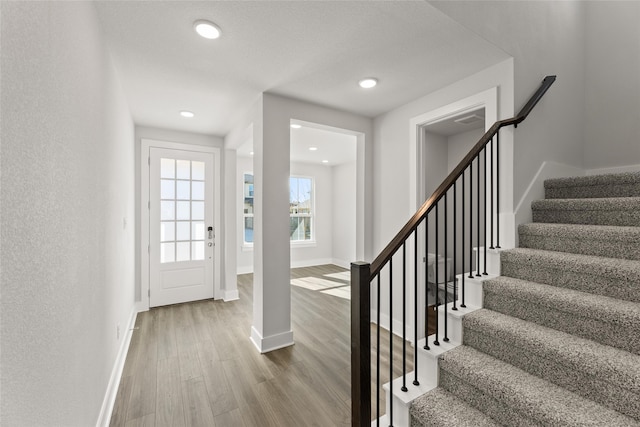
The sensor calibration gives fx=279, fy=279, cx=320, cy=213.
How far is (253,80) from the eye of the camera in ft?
8.24

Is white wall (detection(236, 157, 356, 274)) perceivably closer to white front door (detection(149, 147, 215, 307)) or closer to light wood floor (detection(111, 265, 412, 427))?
white front door (detection(149, 147, 215, 307))

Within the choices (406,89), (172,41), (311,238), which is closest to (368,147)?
(406,89)

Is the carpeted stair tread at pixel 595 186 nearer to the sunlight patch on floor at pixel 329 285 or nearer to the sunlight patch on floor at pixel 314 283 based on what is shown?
the sunlight patch on floor at pixel 329 285

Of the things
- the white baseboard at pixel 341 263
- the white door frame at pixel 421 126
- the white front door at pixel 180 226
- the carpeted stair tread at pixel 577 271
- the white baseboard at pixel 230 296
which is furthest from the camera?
the white baseboard at pixel 341 263

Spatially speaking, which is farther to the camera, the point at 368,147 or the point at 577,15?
the point at 368,147

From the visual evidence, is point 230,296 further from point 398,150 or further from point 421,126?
point 421,126

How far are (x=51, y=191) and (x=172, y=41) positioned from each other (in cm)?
145

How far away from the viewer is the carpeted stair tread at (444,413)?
1.36 m

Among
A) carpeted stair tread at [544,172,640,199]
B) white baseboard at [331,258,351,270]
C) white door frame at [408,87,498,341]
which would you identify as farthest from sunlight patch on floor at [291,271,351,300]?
carpeted stair tread at [544,172,640,199]

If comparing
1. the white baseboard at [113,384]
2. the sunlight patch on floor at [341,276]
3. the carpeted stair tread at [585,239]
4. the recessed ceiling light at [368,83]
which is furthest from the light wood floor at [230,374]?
the recessed ceiling light at [368,83]

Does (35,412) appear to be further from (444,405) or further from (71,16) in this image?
(444,405)

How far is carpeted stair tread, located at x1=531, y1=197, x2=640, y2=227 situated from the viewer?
6.19 feet

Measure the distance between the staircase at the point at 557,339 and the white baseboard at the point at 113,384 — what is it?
73.9 inches

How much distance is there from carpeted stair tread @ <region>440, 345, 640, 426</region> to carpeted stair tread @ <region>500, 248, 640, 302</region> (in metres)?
0.66
